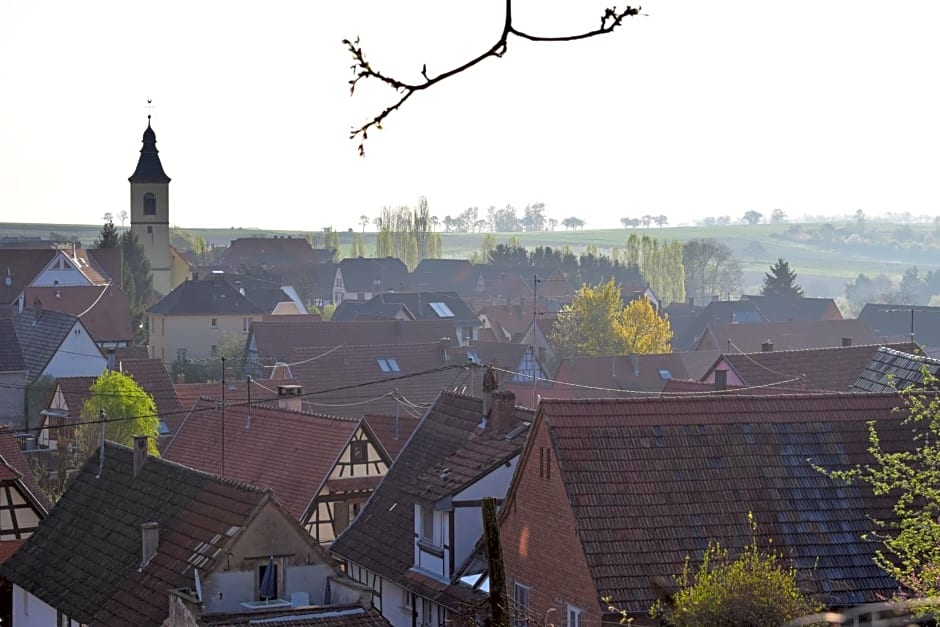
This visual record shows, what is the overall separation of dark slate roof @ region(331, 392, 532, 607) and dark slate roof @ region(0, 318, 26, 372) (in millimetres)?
29739

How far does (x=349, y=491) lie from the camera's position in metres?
31.2

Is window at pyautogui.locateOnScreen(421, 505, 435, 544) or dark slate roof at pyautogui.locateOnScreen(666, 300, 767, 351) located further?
dark slate roof at pyautogui.locateOnScreen(666, 300, 767, 351)

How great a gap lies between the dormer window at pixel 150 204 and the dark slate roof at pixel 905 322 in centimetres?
4690

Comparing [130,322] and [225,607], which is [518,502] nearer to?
[225,607]

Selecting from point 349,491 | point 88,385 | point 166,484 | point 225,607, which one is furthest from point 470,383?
point 225,607

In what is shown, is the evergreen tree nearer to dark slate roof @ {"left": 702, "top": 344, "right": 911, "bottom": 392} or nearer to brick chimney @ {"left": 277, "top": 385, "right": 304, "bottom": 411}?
brick chimney @ {"left": 277, "top": 385, "right": 304, "bottom": 411}

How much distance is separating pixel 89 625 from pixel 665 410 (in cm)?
974

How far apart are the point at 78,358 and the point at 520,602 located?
3964 cm

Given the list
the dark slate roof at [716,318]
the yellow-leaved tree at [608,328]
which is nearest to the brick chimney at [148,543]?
the yellow-leaved tree at [608,328]

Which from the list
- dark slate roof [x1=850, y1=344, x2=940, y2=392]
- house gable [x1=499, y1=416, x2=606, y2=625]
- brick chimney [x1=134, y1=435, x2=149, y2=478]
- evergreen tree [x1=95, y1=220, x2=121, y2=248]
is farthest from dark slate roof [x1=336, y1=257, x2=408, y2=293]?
house gable [x1=499, y1=416, x2=606, y2=625]

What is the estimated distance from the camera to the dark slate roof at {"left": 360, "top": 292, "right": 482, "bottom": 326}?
296 feet

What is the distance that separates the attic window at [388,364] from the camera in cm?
5369

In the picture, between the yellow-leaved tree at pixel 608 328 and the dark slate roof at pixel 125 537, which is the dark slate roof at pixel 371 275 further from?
the dark slate roof at pixel 125 537

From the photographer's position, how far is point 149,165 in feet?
328
